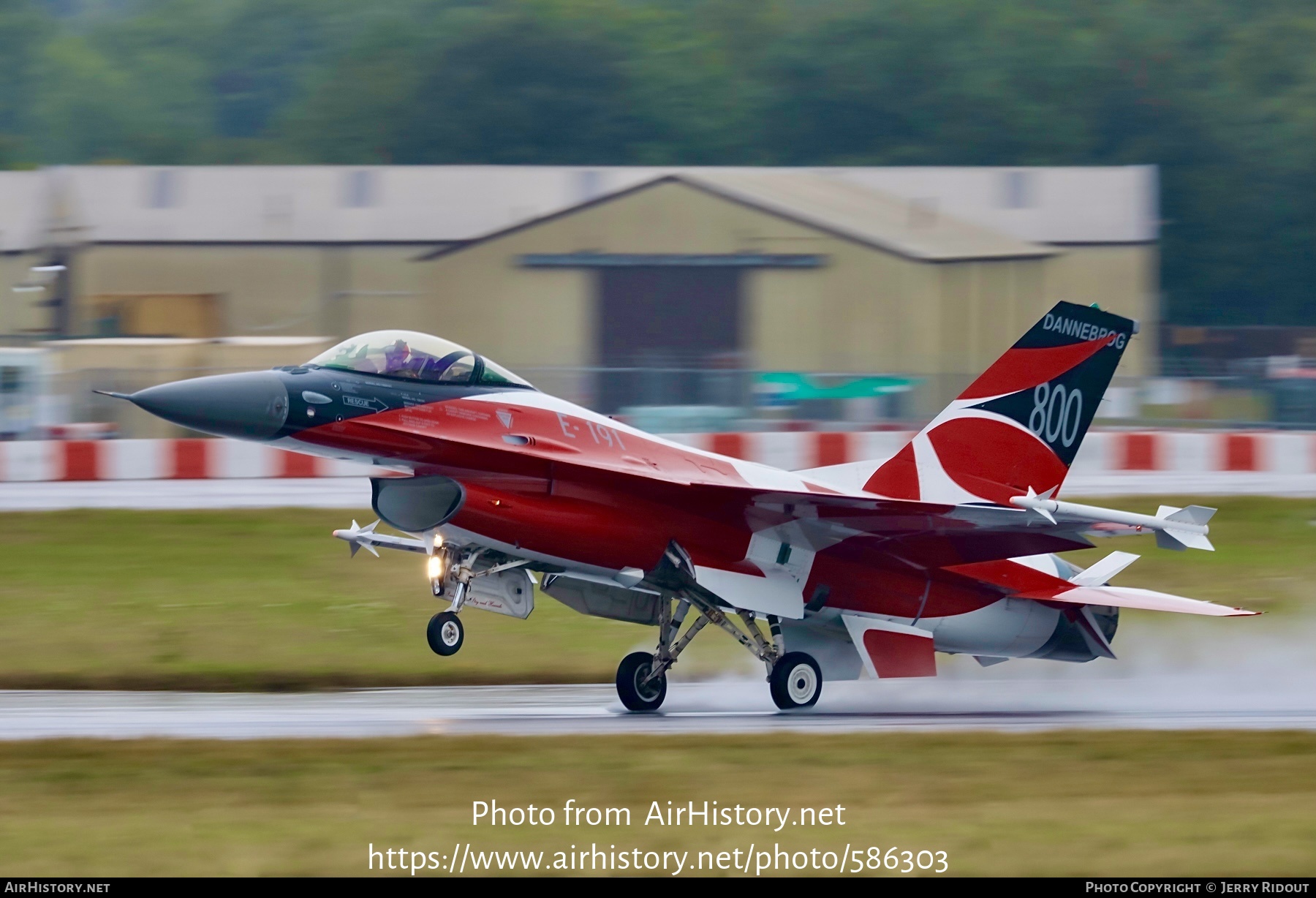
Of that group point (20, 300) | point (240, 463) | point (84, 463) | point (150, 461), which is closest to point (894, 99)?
point (20, 300)

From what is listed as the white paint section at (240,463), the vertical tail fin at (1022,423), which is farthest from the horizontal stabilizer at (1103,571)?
the white paint section at (240,463)

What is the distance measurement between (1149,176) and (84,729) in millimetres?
41174

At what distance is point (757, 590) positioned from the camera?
15.5 meters

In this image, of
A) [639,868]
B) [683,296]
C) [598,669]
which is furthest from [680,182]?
[639,868]

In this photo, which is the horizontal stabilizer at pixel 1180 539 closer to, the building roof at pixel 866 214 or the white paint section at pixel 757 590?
the white paint section at pixel 757 590

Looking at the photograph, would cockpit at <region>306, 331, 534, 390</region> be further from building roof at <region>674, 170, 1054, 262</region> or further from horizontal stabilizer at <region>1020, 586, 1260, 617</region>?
building roof at <region>674, 170, 1054, 262</region>

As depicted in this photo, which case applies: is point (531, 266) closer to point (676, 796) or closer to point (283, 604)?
point (283, 604)

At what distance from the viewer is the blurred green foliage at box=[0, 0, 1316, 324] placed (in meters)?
67.5

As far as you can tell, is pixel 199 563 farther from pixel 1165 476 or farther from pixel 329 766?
pixel 1165 476

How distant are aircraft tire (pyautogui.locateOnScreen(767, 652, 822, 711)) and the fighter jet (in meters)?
0.02

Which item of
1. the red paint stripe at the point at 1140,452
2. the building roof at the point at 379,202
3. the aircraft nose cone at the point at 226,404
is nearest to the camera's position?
the aircraft nose cone at the point at 226,404

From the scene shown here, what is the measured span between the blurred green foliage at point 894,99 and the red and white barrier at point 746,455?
133ft

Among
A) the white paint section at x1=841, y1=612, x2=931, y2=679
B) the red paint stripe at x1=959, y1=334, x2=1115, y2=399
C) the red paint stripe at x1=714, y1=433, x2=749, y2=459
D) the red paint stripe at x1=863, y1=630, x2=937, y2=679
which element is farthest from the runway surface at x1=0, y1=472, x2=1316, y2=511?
the red paint stripe at x1=863, y1=630, x2=937, y2=679

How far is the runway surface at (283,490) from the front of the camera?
82.4ft
